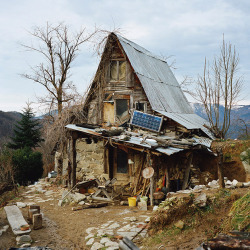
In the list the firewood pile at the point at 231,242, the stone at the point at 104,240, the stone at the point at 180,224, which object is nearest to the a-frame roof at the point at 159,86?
the stone at the point at 180,224

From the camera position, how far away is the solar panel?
527 inches

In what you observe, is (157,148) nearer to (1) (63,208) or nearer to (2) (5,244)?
(1) (63,208)

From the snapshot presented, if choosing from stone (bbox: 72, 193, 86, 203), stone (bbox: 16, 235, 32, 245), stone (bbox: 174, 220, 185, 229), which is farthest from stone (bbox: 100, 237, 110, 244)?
stone (bbox: 72, 193, 86, 203)

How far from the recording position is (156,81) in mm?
16156

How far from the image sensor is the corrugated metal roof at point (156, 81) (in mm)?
14290

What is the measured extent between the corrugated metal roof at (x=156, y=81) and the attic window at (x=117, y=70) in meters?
0.64

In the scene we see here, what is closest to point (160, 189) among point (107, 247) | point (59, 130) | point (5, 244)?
point (107, 247)

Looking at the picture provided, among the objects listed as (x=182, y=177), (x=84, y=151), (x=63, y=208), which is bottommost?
(x=63, y=208)

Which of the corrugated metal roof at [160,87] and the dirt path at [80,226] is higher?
the corrugated metal roof at [160,87]

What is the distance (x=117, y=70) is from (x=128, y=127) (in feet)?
10.7

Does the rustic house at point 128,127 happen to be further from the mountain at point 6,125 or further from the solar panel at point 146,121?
the mountain at point 6,125

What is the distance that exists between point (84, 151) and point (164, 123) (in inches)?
182

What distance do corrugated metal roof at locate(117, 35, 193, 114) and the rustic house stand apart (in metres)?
0.08

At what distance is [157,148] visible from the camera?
1066 centimetres
